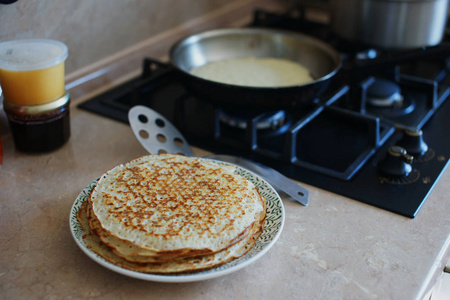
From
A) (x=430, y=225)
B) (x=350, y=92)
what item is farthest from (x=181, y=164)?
(x=350, y=92)

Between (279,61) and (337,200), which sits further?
(279,61)

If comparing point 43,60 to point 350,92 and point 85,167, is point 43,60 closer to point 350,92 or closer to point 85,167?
point 85,167

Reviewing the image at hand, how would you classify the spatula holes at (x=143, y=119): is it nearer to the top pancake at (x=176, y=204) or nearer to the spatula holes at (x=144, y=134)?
the spatula holes at (x=144, y=134)

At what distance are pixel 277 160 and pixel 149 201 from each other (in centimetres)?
33

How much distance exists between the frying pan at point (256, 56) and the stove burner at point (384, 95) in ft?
0.49

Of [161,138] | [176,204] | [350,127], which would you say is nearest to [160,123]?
[161,138]

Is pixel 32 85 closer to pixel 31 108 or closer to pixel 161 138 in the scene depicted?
pixel 31 108

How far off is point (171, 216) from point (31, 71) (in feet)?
1.33

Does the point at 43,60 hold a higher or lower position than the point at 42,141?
higher

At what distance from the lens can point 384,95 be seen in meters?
1.24

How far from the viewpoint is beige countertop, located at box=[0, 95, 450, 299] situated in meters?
0.69

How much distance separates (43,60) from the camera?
3.01 ft

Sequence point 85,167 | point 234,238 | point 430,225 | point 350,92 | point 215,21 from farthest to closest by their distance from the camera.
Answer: point 215,21 → point 350,92 → point 85,167 → point 430,225 → point 234,238

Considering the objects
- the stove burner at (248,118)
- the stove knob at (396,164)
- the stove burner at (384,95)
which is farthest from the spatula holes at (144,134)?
the stove burner at (384,95)
